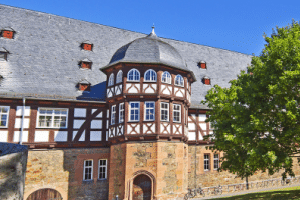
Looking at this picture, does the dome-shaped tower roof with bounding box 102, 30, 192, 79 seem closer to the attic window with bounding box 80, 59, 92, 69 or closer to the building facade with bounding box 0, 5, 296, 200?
the building facade with bounding box 0, 5, 296, 200

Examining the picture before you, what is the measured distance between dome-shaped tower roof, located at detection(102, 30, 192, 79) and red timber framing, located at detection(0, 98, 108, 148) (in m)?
3.34

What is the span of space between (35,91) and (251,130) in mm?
12597

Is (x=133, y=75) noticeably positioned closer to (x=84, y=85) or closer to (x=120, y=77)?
(x=120, y=77)

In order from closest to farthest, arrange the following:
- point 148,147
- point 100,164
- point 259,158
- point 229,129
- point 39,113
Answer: point 259,158, point 229,129, point 148,147, point 39,113, point 100,164

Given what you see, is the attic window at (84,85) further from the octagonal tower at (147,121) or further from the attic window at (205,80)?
the attic window at (205,80)

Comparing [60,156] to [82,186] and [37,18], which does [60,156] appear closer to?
[82,186]

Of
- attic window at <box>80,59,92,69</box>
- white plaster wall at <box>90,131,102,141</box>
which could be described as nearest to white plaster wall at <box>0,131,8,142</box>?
white plaster wall at <box>90,131,102,141</box>

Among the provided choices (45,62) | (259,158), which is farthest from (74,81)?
(259,158)

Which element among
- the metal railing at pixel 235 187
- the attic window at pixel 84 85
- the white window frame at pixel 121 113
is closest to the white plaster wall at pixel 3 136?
the attic window at pixel 84 85

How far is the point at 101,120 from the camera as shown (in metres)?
19.0

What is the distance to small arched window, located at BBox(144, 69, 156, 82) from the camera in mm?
17547

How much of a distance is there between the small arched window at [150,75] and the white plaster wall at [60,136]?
599cm

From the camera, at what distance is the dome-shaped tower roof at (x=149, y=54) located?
17694 millimetres

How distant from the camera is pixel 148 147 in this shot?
16.7m
